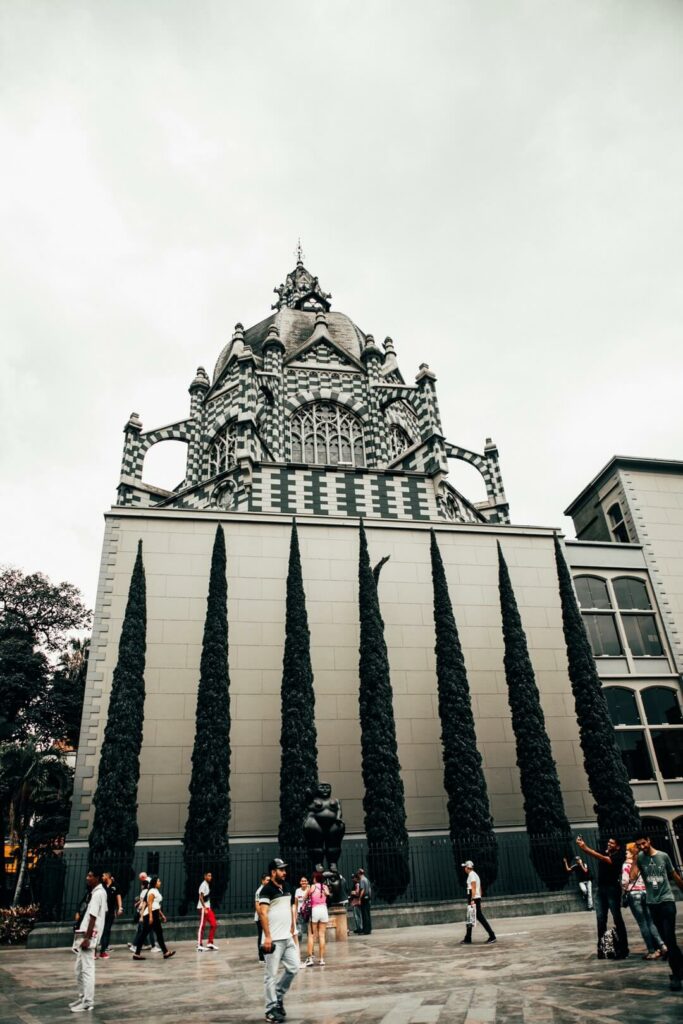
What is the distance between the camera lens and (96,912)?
802cm

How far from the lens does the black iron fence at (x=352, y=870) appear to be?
1714 centimetres

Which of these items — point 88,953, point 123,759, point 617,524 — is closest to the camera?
point 88,953

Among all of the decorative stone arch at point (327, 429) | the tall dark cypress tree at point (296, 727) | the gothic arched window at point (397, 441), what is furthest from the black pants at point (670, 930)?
the gothic arched window at point (397, 441)

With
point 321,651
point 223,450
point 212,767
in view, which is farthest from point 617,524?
point 212,767

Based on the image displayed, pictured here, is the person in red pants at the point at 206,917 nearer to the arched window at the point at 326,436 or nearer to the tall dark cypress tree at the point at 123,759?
the tall dark cypress tree at the point at 123,759

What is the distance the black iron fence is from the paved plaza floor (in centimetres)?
475

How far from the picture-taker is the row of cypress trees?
1806 centimetres

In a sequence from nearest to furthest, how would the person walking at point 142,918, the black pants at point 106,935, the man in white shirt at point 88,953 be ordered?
the man in white shirt at point 88,953 < the person walking at point 142,918 < the black pants at point 106,935

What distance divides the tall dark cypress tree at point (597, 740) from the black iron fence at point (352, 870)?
1723mm

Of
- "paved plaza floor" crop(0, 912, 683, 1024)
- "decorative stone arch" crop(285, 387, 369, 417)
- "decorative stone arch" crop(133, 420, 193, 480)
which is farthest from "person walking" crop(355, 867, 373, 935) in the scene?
"decorative stone arch" crop(285, 387, 369, 417)

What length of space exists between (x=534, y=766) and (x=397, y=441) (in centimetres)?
1851

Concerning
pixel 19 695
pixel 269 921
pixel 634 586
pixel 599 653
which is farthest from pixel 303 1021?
pixel 19 695

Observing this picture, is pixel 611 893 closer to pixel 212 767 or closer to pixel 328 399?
pixel 212 767

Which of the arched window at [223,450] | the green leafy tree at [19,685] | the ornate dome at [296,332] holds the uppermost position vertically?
the ornate dome at [296,332]
